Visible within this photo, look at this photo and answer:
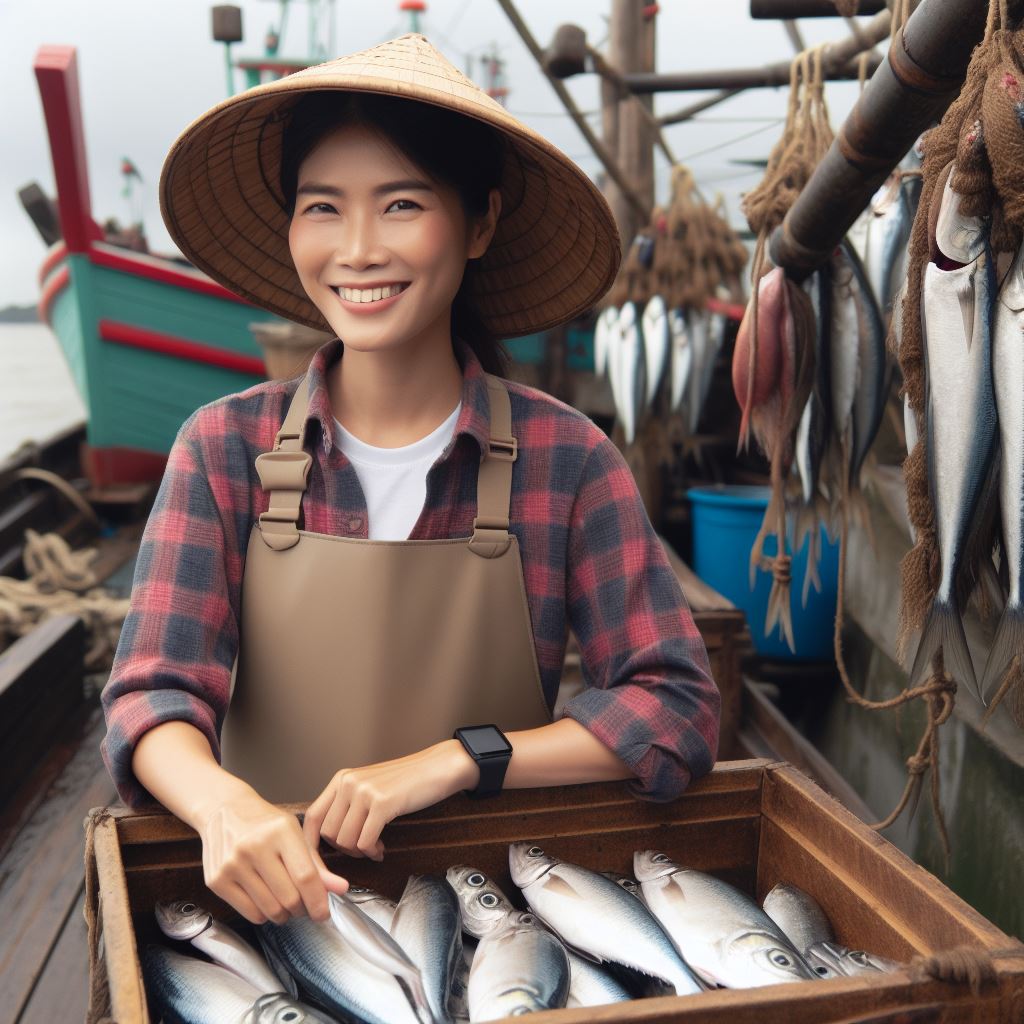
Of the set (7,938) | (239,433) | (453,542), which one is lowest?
(7,938)

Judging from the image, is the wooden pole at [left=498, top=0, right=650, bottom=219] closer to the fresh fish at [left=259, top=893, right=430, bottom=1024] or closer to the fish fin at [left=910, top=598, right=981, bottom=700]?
the fish fin at [left=910, top=598, right=981, bottom=700]

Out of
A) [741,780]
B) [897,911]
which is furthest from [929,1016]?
[741,780]

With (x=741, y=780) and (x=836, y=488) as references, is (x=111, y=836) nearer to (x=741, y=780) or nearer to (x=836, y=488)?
(x=741, y=780)

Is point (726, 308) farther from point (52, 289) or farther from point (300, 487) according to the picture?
point (52, 289)

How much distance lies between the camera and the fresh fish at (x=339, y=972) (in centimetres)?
116

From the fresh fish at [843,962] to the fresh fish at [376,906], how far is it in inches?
21.3

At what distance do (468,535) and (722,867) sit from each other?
71 centimetres

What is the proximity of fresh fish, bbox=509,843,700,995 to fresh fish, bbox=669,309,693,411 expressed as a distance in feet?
16.4

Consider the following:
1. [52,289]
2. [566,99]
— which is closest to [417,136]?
[566,99]

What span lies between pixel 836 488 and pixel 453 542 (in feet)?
4.99

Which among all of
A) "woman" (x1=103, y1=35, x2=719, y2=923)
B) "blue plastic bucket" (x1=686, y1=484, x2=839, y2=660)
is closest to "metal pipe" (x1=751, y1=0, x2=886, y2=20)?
"woman" (x1=103, y1=35, x2=719, y2=923)

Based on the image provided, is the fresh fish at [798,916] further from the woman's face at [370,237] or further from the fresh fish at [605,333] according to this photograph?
the fresh fish at [605,333]

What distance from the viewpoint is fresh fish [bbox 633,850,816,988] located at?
1.23 m

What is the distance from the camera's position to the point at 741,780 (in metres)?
1.62
